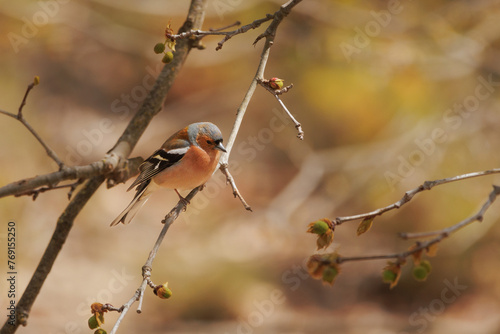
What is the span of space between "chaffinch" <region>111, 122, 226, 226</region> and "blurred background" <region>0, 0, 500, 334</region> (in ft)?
9.80

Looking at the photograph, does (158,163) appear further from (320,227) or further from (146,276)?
Answer: (320,227)

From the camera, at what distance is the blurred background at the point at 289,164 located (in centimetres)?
752

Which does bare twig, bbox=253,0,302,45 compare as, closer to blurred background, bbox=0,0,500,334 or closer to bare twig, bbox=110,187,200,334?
bare twig, bbox=110,187,200,334

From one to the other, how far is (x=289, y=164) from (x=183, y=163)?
7.08 meters

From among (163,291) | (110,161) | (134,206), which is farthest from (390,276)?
(134,206)

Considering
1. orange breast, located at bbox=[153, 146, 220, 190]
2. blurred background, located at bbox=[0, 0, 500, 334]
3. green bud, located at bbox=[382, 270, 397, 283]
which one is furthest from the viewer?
blurred background, located at bbox=[0, 0, 500, 334]

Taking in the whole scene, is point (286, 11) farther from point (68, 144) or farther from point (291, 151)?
point (68, 144)

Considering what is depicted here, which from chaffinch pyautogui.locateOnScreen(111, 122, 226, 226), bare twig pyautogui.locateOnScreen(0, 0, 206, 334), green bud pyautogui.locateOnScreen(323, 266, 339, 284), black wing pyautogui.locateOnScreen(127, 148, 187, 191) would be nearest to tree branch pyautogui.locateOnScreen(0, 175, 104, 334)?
bare twig pyautogui.locateOnScreen(0, 0, 206, 334)

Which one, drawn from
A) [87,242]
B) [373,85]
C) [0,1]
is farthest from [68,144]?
[373,85]

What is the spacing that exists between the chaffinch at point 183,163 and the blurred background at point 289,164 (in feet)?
9.80

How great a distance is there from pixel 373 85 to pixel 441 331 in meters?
4.04

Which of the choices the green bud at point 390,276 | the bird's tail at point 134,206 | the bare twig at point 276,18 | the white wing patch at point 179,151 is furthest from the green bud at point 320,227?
the bird's tail at point 134,206

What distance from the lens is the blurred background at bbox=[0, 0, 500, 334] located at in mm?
7520

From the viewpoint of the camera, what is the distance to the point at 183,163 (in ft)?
12.7
